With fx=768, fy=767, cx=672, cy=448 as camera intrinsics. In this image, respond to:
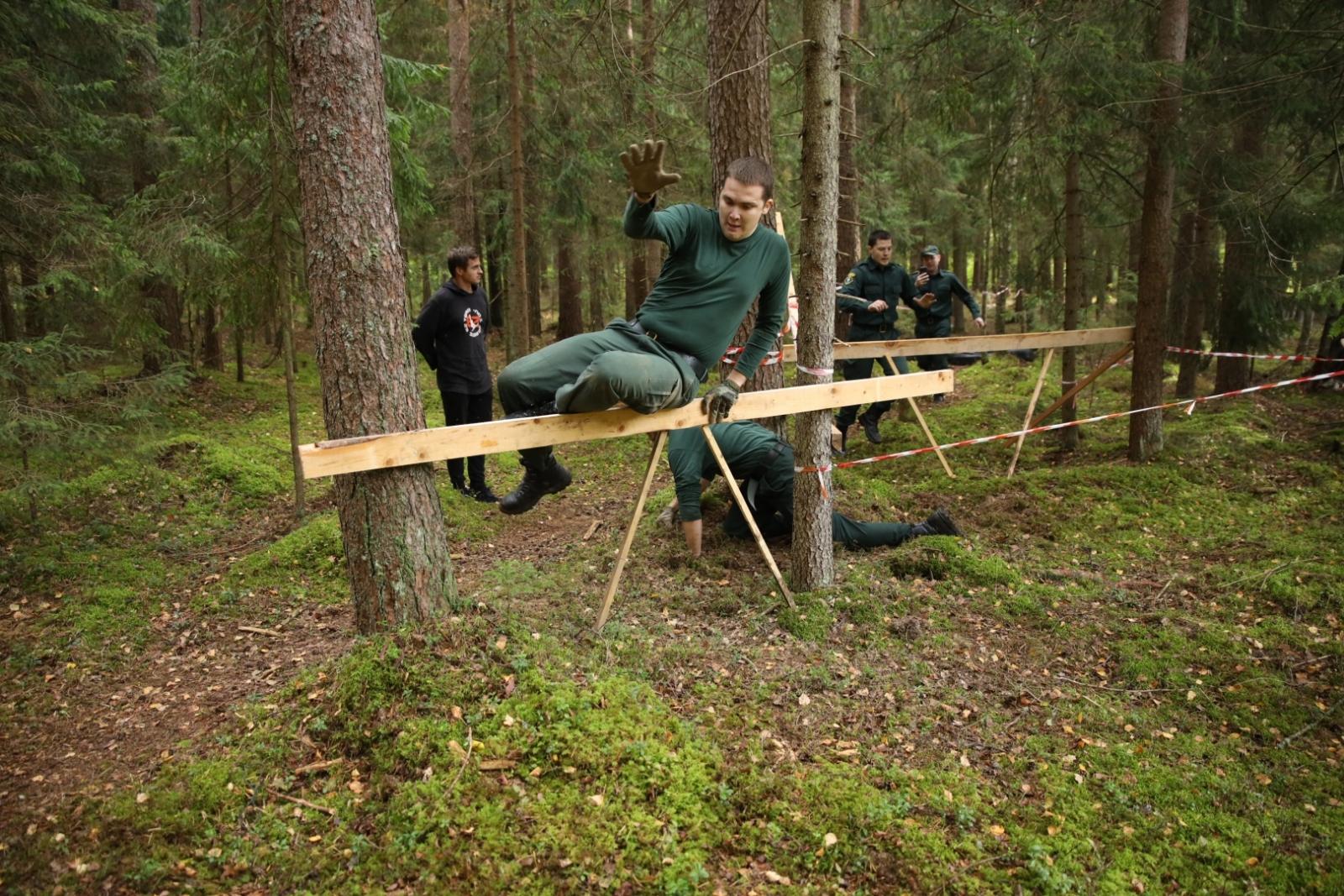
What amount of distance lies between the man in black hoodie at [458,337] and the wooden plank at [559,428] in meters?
3.25

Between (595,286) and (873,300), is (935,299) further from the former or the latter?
(595,286)

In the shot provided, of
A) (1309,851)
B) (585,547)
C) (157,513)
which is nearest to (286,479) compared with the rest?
(157,513)

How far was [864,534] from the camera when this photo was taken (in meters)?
6.28

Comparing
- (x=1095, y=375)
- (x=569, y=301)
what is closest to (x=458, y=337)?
(x=1095, y=375)

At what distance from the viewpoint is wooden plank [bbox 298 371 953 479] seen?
348 cm

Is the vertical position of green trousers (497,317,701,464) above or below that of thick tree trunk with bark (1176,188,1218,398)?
below

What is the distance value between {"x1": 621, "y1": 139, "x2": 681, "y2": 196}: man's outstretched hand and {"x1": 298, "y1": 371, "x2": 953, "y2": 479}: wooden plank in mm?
1254

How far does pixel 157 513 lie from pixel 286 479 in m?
1.38

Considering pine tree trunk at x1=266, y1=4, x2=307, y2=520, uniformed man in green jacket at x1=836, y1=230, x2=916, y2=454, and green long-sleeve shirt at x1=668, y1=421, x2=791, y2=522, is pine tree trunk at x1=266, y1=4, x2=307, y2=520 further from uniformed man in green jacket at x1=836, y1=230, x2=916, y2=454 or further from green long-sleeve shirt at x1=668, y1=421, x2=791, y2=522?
uniformed man in green jacket at x1=836, y1=230, x2=916, y2=454

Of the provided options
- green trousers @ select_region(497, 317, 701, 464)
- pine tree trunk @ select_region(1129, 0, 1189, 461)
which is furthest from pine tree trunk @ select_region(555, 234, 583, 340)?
green trousers @ select_region(497, 317, 701, 464)

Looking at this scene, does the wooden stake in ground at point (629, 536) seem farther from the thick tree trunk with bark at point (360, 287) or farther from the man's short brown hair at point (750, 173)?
the man's short brown hair at point (750, 173)

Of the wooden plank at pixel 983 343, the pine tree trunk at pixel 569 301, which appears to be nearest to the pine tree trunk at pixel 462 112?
the pine tree trunk at pixel 569 301

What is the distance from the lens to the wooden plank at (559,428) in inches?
137

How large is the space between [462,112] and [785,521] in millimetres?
10506
